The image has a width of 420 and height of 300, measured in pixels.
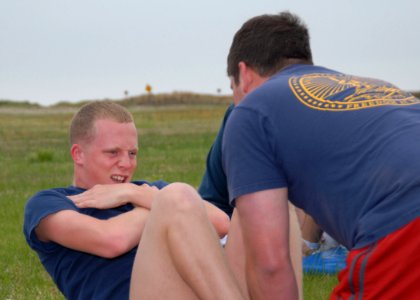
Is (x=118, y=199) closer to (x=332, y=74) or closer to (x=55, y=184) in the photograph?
(x=332, y=74)

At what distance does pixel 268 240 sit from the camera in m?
3.00

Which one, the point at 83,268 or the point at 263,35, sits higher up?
the point at 263,35

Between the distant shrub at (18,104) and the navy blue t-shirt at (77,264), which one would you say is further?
the distant shrub at (18,104)

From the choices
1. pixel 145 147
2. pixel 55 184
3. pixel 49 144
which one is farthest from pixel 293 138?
Answer: pixel 49 144

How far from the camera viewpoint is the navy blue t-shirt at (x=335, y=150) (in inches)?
105

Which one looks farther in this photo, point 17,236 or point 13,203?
point 13,203

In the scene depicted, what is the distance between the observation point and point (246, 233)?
304 cm

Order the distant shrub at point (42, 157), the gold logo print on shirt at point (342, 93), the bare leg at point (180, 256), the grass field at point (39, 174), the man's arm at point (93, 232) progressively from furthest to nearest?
the distant shrub at point (42, 157)
the grass field at point (39, 174)
the man's arm at point (93, 232)
the bare leg at point (180, 256)
the gold logo print on shirt at point (342, 93)

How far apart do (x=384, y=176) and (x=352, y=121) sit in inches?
9.8

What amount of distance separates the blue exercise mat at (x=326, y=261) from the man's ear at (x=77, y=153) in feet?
8.05

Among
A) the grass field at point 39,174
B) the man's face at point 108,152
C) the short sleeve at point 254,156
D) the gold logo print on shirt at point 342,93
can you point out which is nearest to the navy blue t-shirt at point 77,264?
the man's face at point 108,152

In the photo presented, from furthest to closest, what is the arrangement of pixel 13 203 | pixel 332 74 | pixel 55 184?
pixel 55 184 < pixel 13 203 < pixel 332 74

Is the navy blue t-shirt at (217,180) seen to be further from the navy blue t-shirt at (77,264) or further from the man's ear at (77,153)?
the navy blue t-shirt at (77,264)

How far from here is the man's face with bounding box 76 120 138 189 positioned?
4.02m
